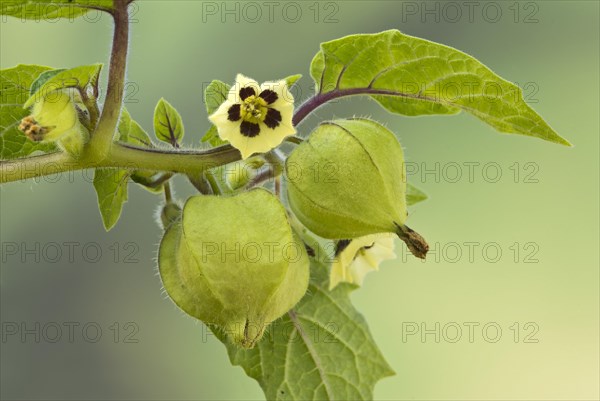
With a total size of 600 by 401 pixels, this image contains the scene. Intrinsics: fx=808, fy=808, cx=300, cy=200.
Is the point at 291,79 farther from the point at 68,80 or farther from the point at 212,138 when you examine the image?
the point at 68,80

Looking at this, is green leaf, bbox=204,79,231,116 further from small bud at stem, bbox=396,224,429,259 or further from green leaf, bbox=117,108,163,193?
small bud at stem, bbox=396,224,429,259

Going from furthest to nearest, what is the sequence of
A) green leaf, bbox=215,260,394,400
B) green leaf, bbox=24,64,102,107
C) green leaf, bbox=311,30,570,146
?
green leaf, bbox=215,260,394,400
green leaf, bbox=311,30,570,146
green leaf, bbox=24,64,102,107

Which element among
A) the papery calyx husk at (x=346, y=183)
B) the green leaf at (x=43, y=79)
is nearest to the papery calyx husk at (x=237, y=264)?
the papery calyx husk at (x=346, y=183)

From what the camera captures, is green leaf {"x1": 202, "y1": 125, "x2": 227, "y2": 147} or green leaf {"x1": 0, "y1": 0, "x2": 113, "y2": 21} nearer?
green leaf {"x1": 0, "y1": 0, "x2": 113, "y2": 21}

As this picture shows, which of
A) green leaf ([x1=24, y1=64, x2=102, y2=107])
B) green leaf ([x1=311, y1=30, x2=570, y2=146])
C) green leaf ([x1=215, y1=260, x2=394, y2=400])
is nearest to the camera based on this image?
green leaf ([x1=24, y1=64, x2=102, y2=107])

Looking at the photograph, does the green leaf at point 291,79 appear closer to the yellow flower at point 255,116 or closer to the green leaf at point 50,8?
the yellow flower at point 255,116

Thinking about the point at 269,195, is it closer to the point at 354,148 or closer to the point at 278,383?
the point at 354,148

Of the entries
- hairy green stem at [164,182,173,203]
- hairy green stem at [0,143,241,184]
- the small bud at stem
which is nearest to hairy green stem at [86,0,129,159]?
hairy green stem at [0,143,241,184]

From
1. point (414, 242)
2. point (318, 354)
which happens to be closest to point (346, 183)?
point (414, 242)
